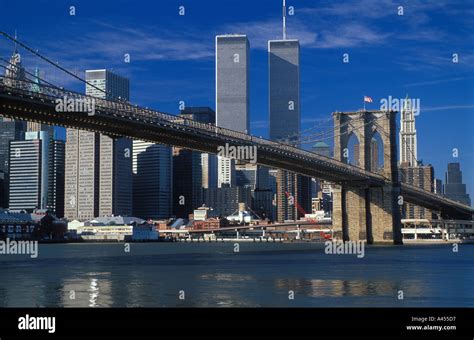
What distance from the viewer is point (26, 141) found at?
181125 mm

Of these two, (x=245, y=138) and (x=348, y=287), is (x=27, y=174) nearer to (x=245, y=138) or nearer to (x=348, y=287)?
(x=245, y=138)

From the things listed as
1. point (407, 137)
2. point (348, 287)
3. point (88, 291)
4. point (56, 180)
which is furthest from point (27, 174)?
point (348, 287)

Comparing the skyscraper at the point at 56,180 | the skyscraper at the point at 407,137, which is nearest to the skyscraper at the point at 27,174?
the skyscraper at the point at 56,180

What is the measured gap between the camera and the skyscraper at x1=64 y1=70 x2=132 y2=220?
18388 cm

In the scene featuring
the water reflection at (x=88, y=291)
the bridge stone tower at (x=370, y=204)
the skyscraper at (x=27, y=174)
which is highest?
the skyscraper at (x=27, y=174)

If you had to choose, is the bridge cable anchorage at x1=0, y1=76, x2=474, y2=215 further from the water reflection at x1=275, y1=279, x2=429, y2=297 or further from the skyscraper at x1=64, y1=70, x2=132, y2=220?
the skyscraper at x1=64, y1=70, x2=132, y2=220

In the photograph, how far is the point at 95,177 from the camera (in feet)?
602

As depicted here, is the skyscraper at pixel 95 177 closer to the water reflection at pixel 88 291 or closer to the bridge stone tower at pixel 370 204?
the bridge stone tower at pixel 370 204

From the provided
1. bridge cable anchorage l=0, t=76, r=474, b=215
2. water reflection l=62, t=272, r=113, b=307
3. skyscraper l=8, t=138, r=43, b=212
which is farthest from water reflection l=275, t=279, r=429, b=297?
skyscraper l=8, t=138, r=43, b=212

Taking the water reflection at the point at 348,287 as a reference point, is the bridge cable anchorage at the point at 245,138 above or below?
above

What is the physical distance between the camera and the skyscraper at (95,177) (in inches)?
7239
